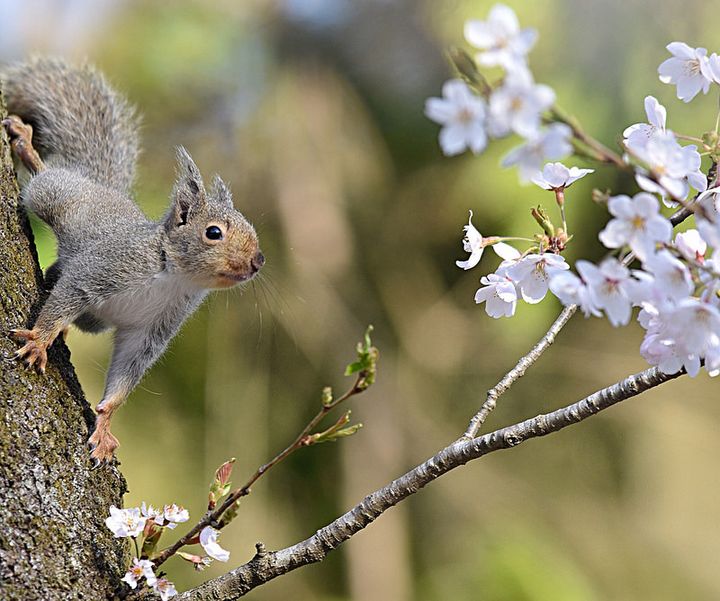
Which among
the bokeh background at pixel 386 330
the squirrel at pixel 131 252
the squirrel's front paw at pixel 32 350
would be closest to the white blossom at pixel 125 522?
the squirrel's front paw at pixel 32 350

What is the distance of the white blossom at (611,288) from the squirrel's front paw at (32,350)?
72 cm

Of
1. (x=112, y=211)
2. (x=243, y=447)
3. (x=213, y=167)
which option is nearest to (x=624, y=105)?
(x=213, y=167)

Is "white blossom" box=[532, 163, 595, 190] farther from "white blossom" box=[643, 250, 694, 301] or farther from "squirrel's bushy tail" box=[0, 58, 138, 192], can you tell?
"squirrel's bushy tail" box=[0, 58, 138, 192]

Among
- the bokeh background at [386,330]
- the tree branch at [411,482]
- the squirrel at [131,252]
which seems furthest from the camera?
the bokeh background at [386,330]

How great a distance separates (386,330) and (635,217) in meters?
3.43

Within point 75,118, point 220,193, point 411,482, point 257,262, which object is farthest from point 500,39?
point 75,118

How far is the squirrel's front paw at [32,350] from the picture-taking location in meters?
1.12

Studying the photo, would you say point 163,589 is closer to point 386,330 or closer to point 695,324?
point 695,324

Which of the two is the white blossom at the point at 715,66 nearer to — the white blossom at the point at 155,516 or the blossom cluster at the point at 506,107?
the blossom cluster at the point at 506,107

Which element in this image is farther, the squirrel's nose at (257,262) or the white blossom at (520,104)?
the squirrel's nose at (257,262)

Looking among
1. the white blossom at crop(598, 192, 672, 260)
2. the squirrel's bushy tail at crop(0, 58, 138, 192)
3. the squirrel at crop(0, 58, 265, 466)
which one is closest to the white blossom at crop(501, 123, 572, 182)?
the white blossom at crop(598, 192, 672, 260)

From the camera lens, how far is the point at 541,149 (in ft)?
2.04

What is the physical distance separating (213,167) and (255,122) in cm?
35

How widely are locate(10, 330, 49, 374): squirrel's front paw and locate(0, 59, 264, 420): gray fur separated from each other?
0.29 m
